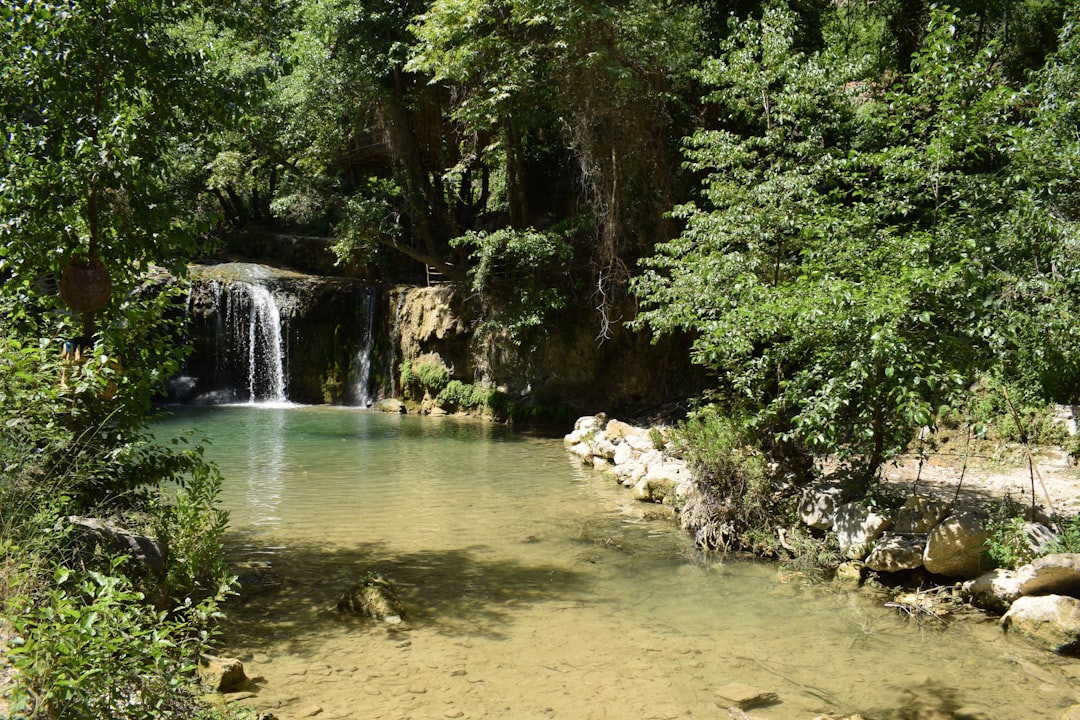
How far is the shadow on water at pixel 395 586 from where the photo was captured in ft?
19.5

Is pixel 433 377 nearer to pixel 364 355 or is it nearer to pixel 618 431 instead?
pixel 364 355

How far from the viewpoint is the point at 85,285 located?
543 cm

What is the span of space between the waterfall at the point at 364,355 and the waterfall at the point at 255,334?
1.86 meters

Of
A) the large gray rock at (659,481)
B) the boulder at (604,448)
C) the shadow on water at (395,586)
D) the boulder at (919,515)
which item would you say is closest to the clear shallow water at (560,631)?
the shadow on water at (395,586)

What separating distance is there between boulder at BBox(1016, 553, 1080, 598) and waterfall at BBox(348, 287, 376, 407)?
16.8m

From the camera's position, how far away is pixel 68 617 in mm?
3449

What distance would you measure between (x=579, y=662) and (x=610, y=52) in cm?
1204

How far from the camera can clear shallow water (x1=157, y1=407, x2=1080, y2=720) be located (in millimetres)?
5027

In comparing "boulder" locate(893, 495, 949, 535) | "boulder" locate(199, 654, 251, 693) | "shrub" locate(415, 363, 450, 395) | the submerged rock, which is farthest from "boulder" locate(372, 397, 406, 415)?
"boulder" locate(199, 654, 251, 693)

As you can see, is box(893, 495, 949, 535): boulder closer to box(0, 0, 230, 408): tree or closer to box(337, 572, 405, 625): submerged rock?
box(337, 572, 405, 625): submerged rock

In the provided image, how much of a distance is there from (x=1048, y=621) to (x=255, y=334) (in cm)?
1904

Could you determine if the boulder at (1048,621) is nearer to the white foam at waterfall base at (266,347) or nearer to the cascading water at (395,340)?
the cascading water at (395,340)

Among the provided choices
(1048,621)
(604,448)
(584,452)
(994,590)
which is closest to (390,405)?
(584,452)

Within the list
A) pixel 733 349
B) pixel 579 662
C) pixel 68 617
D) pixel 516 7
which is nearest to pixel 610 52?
pixel 516 7
